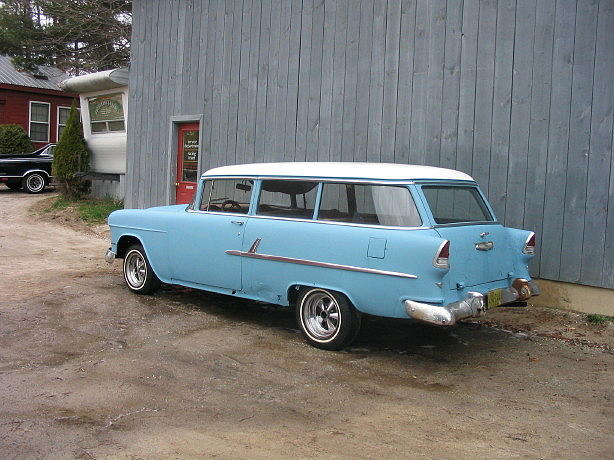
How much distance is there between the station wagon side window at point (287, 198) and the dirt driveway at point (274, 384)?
1202 mm

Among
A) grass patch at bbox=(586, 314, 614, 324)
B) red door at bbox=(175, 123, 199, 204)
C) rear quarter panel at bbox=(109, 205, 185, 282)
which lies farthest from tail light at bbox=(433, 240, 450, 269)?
red door at bbox=(175, 123, 199, 204)

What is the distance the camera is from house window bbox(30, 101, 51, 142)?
2708cm

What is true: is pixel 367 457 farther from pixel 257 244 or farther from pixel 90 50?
pixel 90 50

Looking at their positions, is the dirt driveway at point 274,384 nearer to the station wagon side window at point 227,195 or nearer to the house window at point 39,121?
the station wagon side window at point 227,195

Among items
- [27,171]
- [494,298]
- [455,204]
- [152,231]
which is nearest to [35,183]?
[27,171]

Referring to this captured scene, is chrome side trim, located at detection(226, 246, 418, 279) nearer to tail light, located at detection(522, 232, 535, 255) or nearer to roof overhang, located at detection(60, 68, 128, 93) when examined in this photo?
tail light, located at detection(522, 232, 535, 255)

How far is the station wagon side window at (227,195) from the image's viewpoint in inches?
274

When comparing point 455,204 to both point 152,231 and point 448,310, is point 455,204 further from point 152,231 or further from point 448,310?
point 152,231

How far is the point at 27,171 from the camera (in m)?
19.7

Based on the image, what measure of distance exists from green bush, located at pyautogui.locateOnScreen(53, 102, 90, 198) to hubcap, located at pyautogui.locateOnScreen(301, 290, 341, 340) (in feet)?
37.6

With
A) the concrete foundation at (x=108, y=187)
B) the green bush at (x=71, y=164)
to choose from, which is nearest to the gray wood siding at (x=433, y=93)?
the concrete foundation at (x=108, y=187)

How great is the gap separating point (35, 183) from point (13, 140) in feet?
15.5

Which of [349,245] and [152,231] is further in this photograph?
[152,231]

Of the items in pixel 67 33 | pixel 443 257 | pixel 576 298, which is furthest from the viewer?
pixel 67 33
